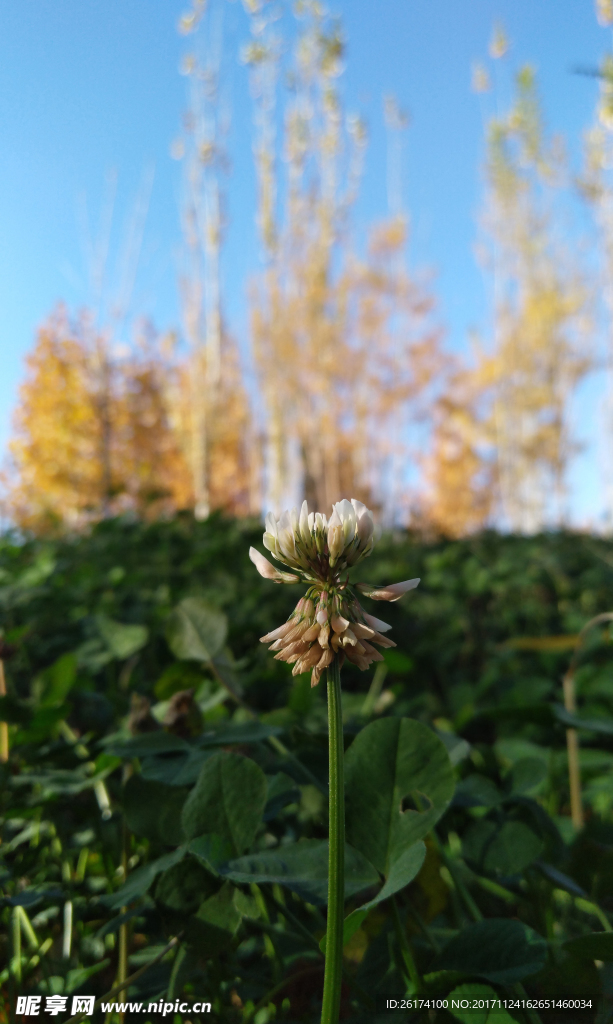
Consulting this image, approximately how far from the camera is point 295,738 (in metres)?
0.68

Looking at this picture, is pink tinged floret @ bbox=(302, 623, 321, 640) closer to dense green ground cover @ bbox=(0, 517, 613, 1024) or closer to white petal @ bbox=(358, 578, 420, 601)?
white petal @ bbox=(358, 578, 420, 601)

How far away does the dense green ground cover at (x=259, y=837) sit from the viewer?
0.50m

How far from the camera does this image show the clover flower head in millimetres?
366

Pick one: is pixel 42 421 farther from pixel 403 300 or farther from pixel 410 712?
pixel 410 712

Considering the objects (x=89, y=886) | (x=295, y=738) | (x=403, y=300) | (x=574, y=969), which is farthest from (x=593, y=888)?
(x=403, y=300)

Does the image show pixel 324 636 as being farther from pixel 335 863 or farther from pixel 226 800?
pixel 226 800

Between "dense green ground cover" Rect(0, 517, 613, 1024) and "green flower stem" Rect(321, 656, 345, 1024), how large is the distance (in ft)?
0.07

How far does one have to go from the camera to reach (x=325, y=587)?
38 centimetres

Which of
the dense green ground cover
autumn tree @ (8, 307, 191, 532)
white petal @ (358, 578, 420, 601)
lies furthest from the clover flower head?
autumn tree @ (8, 307, 191, 532)

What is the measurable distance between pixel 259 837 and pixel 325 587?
1.32ft

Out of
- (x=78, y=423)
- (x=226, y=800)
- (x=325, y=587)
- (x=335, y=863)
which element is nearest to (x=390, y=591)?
(x=325, y=587)

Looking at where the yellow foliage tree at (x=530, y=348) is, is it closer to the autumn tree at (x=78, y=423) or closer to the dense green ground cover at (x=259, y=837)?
the autumn tree at (x=78, y=423)

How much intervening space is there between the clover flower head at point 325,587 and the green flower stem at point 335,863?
1 centimetres

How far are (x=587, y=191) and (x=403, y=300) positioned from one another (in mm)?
7250
